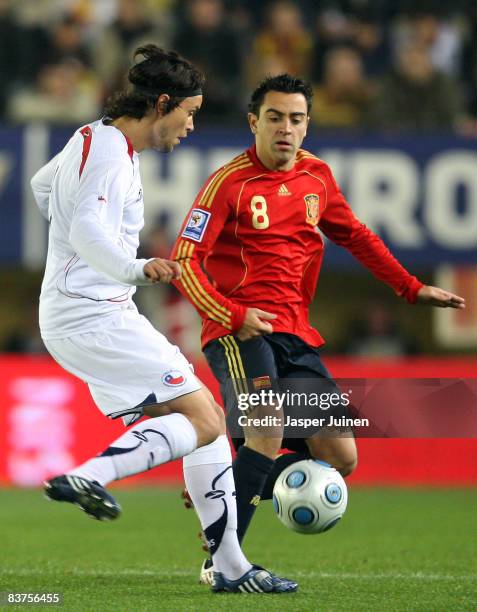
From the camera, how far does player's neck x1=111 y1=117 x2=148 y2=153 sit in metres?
5.00

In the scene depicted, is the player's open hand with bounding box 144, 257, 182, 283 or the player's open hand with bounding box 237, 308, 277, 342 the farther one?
the player's open hand with bounding box 237, 308, 277, 342

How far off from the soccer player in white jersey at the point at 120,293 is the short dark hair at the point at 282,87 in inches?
30.2

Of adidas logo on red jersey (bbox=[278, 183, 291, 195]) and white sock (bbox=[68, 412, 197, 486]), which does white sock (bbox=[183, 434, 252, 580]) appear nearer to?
white sock (bbox=[68, 412, 197, 486])

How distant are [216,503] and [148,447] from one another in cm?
66

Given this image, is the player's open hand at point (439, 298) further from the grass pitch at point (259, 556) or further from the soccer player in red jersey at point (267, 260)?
the grass pitch at point (259, 556)

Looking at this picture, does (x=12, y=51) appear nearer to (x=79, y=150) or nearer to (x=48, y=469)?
(x=48, y=469)

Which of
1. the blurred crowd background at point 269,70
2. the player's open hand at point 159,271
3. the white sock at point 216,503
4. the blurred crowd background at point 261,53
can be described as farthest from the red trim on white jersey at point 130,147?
the blurred crowd background at point 261,53

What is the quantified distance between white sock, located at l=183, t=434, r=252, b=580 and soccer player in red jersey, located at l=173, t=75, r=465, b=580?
0.79ft

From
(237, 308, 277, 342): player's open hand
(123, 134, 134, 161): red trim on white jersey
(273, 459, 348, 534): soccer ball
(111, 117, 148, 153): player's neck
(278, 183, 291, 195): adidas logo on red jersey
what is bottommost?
(273, 459, 348, 534): soccer ball

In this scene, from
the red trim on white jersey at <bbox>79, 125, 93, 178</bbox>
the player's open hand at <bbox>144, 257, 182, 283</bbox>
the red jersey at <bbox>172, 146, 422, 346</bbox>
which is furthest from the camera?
the red jersey at <bbox>172, 146, 422, 346</bbox>

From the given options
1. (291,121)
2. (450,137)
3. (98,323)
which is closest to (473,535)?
(291,121)

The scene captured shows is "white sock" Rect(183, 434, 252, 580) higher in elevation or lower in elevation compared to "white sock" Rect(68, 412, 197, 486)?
lower

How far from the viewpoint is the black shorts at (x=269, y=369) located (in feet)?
18.2

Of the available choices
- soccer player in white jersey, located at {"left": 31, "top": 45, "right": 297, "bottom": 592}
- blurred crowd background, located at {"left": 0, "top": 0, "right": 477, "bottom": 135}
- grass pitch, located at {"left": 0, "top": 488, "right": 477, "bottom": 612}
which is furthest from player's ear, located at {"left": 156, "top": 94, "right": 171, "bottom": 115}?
blurred crowd background, located at {"left": 0, "top": 0, "right": 477, "bottom": 135}
